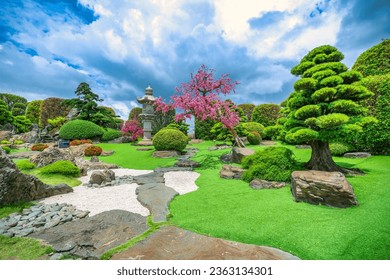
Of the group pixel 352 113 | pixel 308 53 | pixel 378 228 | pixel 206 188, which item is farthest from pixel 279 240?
pixel 308 53

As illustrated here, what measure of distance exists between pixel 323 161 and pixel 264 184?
7.77 ft

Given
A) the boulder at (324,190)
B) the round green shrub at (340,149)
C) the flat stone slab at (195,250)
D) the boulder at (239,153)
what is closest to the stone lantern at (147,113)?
the boulder at (239,153)

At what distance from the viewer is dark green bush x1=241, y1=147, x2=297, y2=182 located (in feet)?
21.0

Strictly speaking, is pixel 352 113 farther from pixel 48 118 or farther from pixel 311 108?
pixel 48 118

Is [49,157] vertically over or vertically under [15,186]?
over

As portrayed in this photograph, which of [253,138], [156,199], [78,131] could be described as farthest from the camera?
[78,131]

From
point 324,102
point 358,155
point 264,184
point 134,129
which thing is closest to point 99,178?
point 264,184

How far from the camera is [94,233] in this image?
3.57 m

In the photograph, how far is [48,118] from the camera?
1113 inches

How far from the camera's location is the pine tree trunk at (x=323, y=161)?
22.2 ft

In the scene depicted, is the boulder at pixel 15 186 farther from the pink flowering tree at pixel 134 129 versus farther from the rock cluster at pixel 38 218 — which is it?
the pink flowering tree at pixel 134 129

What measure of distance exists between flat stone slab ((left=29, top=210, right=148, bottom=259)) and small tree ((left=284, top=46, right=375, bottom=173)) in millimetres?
5253

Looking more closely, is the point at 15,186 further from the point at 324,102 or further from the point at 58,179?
the point at 324,102

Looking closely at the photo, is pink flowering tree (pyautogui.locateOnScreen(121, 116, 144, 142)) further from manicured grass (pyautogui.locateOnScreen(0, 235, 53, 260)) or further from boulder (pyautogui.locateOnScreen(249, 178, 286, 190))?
manicured grass (pyautogui.locateOnScreen(0, 235, 53, 260))
